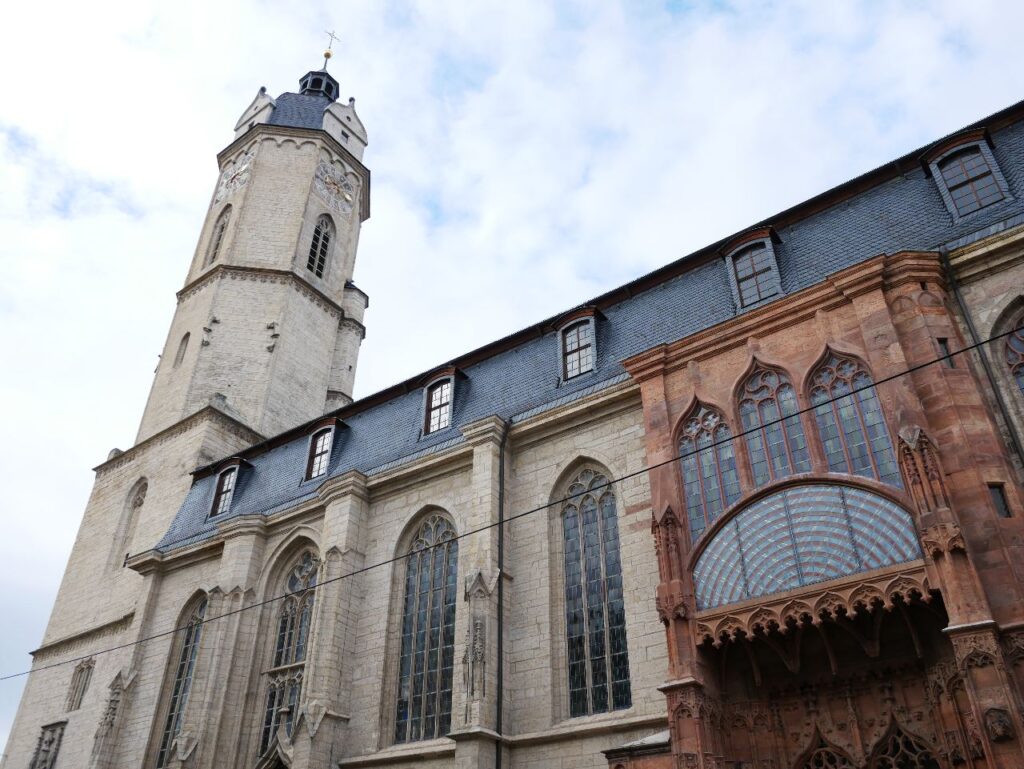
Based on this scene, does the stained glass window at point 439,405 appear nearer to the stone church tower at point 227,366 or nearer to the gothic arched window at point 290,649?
the gothic arched window at point 290,649

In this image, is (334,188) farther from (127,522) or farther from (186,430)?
(127,522)

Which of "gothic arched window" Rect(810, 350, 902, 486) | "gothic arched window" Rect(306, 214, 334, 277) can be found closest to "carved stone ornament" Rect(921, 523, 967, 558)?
"gothic arched window" Rect(810, 350, 902, 486)

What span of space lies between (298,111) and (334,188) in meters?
5.81

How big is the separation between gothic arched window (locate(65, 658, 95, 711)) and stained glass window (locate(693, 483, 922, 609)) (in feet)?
74.5

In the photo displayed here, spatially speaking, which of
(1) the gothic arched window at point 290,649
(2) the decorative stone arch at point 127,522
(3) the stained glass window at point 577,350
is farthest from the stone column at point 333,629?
(2) the decorative stone arch at point 127,522

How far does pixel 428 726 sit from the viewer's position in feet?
56.7

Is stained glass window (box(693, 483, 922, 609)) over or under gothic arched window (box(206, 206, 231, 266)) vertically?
under

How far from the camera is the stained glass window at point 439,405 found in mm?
21906

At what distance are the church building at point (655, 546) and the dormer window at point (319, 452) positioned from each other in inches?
2.6

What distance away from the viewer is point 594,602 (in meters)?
16.3

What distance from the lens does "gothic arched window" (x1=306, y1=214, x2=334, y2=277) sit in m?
38.6

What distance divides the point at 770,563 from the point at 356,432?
14.7 meters

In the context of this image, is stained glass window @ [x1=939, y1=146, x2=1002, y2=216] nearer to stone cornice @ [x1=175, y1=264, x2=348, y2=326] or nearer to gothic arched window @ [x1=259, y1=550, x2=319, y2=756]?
gothic arched window @ [x1=259, y1=550, x2=319, y2=756]

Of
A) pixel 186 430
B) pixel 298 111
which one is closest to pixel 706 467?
pixel 186 430
